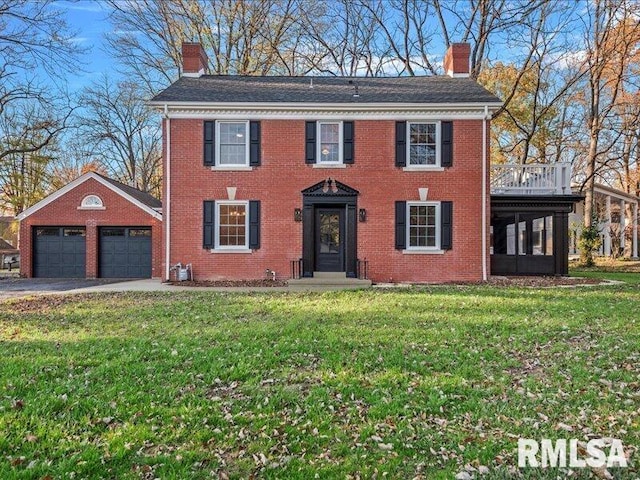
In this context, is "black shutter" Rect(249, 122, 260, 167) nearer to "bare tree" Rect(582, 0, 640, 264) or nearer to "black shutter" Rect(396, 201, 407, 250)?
"black shutter" Rect(396, 201, 407, 250)

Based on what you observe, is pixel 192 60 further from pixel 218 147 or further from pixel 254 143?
pixel 254 143

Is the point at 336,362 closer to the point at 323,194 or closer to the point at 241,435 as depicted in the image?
the point at 241,435

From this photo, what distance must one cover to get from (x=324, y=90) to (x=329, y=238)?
5423mm

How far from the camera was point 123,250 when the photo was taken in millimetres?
16375

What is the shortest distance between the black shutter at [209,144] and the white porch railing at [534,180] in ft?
32.8

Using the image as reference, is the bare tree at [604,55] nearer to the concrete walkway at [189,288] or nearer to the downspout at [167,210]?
the concrete walkway at [189,288]

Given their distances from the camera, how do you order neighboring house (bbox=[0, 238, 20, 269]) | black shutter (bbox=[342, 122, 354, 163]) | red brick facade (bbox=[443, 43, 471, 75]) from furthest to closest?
neighboring house (bbox=[0, 238, 20, 269]), red brick facade (bbox=[443, 43, 471, 75]), black shutter (bbox=[342, 122, 354, 163])

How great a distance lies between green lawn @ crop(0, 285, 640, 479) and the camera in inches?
116

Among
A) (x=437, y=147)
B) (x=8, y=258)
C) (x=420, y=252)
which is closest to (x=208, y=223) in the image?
(x=420, y=252)

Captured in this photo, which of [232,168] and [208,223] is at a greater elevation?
[232,168]

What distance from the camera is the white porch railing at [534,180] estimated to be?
587 inches

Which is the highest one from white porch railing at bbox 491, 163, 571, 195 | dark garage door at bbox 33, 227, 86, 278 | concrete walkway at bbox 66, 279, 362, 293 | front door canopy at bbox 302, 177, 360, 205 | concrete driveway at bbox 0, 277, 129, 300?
white porch railing at bbox 491, 163, 571, 195

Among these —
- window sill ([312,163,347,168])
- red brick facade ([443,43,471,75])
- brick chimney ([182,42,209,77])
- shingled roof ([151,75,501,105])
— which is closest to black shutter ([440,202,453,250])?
shingled roof ([151,75,501,105])

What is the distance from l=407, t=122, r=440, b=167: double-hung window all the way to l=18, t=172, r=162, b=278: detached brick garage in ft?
32.6
